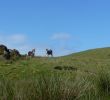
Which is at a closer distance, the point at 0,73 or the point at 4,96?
the point at 4,96

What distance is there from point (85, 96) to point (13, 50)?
101 ft

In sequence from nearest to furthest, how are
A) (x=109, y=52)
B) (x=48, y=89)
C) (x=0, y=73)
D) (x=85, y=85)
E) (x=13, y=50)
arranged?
1. (x=48, y=89)
2. (x=85, y=85)
3. (x=0, y=73)
4. (x=13, y=50)
5. (x=109, y=52)

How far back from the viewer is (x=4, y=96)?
42.5ft

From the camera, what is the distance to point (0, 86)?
13.6 metres

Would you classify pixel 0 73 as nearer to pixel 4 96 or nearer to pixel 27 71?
pixel 27 71

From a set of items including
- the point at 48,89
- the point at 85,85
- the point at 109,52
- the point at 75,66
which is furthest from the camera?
the point at 109,52

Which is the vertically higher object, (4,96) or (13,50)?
(13,50)

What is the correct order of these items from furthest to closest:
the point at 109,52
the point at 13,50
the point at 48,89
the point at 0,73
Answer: the point at 109,52, the point at 13,50, the point at 0,73, the point at 48,89

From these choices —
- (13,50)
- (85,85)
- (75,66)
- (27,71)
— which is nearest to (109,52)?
(13,50)

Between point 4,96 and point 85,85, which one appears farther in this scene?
point 85,85

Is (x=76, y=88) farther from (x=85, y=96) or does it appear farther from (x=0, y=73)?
(x=0, y=73)

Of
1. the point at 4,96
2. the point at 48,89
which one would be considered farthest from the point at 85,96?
the point at 4,96

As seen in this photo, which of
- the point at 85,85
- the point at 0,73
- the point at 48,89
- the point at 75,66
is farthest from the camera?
the point at 75,66

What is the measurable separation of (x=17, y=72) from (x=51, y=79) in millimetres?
14424
